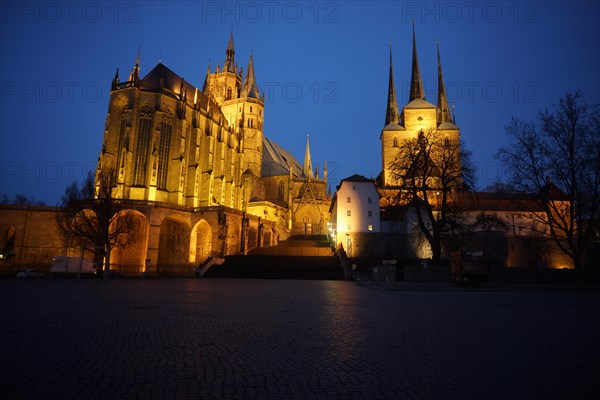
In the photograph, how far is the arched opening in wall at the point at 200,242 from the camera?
46781mm

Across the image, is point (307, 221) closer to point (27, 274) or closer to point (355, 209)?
point (355, 209)

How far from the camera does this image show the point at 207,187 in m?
51.2

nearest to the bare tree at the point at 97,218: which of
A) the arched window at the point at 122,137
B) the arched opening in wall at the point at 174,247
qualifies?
the arched window at the point at 122,137

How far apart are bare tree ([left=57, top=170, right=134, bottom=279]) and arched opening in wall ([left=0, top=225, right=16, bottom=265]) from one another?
648cm

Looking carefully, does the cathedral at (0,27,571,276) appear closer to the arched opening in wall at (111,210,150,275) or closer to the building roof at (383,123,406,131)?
the arched opening in wall at (111,210,150,275)

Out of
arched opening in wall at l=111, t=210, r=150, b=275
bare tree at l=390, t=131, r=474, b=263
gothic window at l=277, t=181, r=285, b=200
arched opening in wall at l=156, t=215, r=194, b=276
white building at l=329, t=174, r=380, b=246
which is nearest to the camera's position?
bare tree at l=390, t=131, r=474, b=263

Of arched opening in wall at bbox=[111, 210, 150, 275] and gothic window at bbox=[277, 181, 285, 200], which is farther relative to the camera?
gothic window at bbox=[277, 181, 285, 200]

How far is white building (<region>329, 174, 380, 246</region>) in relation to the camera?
154 ft

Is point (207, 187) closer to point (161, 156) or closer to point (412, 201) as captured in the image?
point (161, 156)

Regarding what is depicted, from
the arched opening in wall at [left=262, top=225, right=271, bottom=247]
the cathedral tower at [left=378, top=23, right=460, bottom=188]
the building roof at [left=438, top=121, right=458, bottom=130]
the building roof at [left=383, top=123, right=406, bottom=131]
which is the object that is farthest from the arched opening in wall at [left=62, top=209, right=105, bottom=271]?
the building roof at [left=438, top=121, right=458, bottom=130]

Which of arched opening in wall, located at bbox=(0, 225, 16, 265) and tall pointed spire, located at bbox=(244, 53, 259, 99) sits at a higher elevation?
tall pointed spire, located at bbox=(244, 53, 259, 99)

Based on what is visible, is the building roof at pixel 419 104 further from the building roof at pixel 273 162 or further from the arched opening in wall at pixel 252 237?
the arched opening in wall at pixel 252 237

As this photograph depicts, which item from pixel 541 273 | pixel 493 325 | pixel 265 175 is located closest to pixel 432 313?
pixel 493 325

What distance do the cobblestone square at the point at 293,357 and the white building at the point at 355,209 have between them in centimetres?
3884
